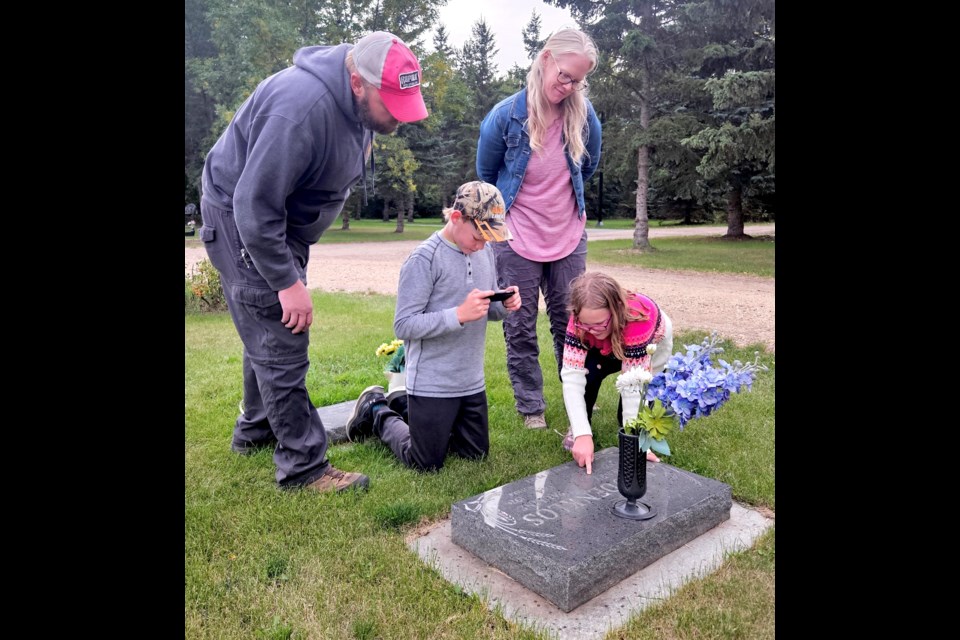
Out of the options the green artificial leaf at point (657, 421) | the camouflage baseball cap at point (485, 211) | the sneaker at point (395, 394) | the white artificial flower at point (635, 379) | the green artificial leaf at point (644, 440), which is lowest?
the sneaker at point (395, 394)

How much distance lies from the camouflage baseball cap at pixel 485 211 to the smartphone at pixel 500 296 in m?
0.25

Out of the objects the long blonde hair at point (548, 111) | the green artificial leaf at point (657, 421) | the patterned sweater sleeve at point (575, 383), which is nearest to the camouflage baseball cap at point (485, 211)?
the patterned sweater sleeve at point (575, 383)

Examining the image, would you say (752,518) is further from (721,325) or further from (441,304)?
(721,325)

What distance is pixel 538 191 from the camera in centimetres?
395

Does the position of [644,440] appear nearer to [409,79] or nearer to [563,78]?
[409,79]

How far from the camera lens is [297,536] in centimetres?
271

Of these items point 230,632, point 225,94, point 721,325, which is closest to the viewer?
point 230,632

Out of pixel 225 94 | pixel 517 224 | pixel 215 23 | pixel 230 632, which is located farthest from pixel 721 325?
pixel 215 23

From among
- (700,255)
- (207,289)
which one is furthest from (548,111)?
(700,255)

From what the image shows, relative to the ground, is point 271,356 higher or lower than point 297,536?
higher

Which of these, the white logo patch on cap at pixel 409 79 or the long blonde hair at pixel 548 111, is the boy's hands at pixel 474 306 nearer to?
the white logo patch on cap at pixel 409 79

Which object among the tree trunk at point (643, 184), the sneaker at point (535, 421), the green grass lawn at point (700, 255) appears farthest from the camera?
the tree trunk at point (643, 184)

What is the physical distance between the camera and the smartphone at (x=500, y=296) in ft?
10.1
